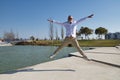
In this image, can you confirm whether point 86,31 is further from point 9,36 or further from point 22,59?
point 22,59

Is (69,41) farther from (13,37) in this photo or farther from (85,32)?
(13,37)

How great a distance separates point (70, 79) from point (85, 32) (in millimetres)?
116141

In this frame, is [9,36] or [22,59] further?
[9,36]

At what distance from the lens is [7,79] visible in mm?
6812

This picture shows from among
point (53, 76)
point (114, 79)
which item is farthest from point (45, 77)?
point (114, 79)

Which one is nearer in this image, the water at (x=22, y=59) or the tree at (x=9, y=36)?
the water at (x=22, y=59)

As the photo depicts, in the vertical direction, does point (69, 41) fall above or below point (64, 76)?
above

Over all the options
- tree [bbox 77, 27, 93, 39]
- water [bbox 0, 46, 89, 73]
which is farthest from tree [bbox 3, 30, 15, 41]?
water [bbox 0, 46, 89, 73]

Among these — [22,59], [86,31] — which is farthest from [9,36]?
[22,59]

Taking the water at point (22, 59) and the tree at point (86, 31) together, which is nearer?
the water at point (22, 59)

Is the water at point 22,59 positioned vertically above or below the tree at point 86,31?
below

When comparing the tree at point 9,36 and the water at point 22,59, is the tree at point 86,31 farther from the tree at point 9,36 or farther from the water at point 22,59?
the water at point 22,59

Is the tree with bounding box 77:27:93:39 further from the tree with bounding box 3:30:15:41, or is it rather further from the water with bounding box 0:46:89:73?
the water with bounding box 0:46:89:73

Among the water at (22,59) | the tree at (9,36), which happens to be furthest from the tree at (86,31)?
the water at (22,59)
